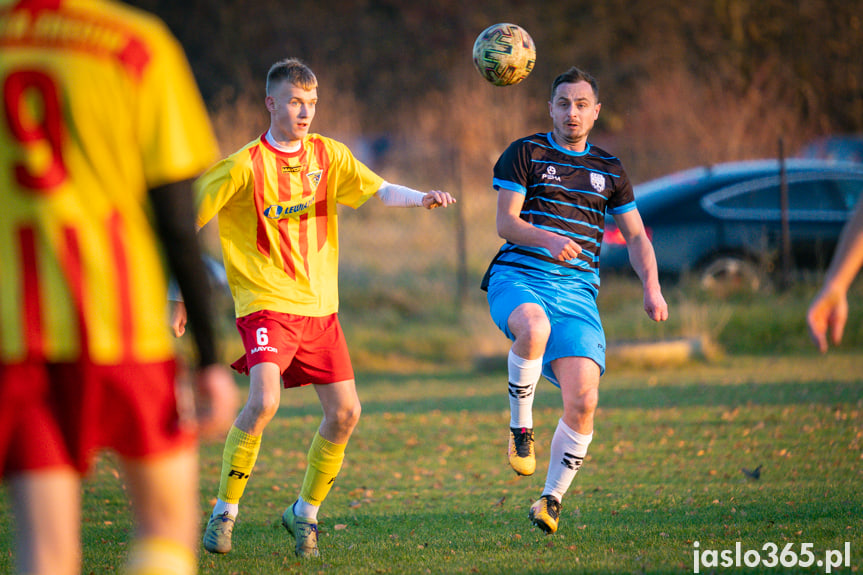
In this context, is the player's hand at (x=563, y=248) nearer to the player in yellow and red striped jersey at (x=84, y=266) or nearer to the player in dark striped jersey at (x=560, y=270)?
the player in dark striped jersey at (x=560, y=270)

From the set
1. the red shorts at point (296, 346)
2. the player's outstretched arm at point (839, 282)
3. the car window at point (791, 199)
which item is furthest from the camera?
the car window at point (791, 199)

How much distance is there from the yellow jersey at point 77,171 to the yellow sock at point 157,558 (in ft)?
1.43

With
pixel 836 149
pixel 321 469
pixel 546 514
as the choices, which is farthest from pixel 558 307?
pixel 836 149

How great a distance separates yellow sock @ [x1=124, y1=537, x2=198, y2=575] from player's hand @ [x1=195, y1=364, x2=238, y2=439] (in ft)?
0.91

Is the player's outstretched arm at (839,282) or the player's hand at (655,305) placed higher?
the player's outstretched arm at (839,282)

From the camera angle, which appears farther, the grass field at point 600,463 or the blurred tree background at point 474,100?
the blurred tree background at point 474,100

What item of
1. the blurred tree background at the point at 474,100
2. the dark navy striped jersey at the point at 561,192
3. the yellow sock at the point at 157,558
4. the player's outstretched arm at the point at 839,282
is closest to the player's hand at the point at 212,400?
the yellow sock at the point at 157,558

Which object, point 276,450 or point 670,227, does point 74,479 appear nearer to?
point 276,450

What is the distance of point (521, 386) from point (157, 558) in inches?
116

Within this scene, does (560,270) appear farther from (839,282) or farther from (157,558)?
(157,558)

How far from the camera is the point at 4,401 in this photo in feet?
7.08

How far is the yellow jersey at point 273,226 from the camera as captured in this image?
15.4 ft

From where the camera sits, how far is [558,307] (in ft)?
16.0


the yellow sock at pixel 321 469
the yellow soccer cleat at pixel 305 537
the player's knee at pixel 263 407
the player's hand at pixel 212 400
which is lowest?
the yellow soccer cleat at pixel 305 537
